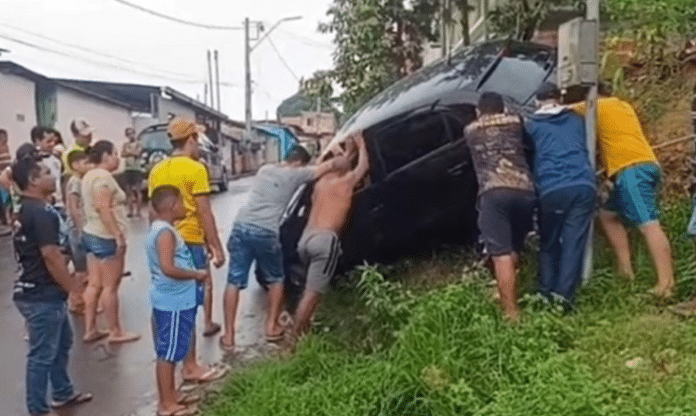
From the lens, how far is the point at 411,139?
6.93 metres

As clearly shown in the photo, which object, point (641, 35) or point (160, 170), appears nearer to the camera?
point (160, 170)

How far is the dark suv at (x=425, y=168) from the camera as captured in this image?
21.9 feet

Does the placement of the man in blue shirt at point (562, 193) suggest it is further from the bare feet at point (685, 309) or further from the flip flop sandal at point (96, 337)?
the flip flop sandal at point (96, 337)

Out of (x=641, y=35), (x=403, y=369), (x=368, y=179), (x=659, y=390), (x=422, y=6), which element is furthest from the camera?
(x=422, y=6)

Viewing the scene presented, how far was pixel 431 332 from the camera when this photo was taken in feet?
14.8

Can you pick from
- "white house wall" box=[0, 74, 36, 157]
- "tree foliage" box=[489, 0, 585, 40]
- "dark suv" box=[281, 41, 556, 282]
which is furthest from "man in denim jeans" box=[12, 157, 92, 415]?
"white house wall" box=[0, 74, 36, 157]

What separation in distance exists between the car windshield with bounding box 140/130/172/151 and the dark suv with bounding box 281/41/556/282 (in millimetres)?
14484

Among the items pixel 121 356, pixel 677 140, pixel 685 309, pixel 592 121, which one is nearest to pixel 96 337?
pixel 121 356

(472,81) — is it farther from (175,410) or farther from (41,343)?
(41,343)

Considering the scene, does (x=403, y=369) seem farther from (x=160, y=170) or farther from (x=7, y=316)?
(x=7, y=316)

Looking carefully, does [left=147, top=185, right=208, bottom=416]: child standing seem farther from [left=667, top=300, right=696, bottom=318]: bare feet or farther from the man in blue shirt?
[left=667, top=300, right=696, bottom=318]: bare feet

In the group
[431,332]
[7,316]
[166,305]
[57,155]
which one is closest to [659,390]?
[431,332]

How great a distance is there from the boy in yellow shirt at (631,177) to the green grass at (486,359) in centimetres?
21

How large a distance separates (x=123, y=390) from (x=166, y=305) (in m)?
1.17
